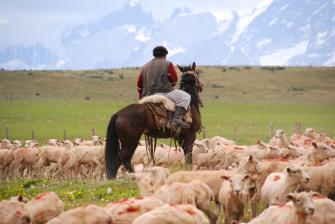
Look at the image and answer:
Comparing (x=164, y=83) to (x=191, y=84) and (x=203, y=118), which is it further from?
(x=203, y=118)

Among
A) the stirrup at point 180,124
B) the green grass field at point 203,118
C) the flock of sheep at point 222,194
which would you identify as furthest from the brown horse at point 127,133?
the green grass field at point 203,118

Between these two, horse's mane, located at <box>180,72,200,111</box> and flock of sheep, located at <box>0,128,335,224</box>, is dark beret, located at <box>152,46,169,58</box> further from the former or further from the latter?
flock of sheep, located at <box>0,128,335,224</box>

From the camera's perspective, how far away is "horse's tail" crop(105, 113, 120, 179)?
1727 cm

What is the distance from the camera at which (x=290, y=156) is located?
18938mm

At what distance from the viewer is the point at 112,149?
17.5 meters

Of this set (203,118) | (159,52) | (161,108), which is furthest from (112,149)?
(203,118)

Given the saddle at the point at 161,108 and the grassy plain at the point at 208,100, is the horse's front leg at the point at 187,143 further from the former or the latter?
the grassy plain at the point at 208,100

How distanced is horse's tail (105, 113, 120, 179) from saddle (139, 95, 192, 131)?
2.68ft

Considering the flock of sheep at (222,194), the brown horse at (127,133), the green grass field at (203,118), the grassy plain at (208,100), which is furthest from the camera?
the grassy plain at (208,100)

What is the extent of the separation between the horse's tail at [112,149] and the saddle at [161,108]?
82cm

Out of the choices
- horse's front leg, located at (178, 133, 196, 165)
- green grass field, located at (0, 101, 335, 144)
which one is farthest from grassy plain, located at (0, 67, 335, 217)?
horse's front leg, located at (178, 133, 196, 165)

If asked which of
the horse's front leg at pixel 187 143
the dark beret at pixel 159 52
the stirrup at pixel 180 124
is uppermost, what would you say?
the dark beret at pixel 159 52

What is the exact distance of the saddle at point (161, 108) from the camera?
17250 millimetres

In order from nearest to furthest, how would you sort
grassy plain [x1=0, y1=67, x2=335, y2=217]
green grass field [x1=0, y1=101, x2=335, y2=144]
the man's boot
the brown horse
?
grassy plain [x1=0, y1=67, x2=335, y2=217], the brown horse, the man's boot, green grass field [x1=0, y1=101, x2=335, y2=144]
